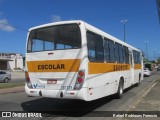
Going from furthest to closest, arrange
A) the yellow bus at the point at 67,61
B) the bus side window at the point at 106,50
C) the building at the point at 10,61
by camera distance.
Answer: the building at the point at 10,61
the bus side window at the point at 106,50
the yellow bus at the point at 67,61

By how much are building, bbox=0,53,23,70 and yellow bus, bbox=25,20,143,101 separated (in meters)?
72.7

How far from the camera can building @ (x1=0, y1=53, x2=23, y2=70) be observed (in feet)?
270

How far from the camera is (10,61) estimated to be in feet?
286

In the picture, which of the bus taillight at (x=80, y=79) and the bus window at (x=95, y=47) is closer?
the bus taillight at (x=80, y=79)

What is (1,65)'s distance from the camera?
8306 centimetres

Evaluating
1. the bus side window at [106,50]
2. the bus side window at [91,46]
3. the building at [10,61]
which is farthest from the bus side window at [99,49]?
the building at [10,61]

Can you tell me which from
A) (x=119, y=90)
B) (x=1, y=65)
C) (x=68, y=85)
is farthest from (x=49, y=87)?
(x=1, y=65)

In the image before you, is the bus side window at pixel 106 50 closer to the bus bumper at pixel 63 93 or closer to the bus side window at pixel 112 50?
the bus side window at pixel 112 50

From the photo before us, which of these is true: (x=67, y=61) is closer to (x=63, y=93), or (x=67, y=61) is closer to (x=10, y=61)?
(x=63, y=93)

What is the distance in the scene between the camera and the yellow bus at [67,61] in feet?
31.0

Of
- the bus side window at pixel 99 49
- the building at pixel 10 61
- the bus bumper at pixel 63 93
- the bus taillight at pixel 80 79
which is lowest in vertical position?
the bus bumper at pixel 63 93

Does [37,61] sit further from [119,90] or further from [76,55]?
[119,90]

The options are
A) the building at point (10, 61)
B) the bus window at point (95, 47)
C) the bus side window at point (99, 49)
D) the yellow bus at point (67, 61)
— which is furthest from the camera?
the building at point (10, 61)

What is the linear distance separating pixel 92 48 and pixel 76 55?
858 millimetres
